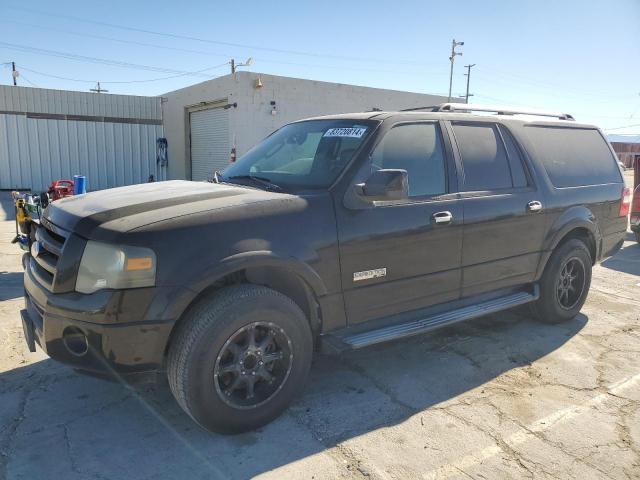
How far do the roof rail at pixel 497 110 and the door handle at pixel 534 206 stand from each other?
36.6 inches

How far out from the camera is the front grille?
2868 mm

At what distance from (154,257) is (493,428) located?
228 centimetres

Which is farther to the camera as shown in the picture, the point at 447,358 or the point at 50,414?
the point at 447,358

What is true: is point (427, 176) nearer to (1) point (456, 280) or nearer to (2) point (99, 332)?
(1) point (456, 280)

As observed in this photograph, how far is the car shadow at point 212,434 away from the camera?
2713mm

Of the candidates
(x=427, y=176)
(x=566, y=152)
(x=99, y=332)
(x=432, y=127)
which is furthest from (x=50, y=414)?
(x=566, y=152)

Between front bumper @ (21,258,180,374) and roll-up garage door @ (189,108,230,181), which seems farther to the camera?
roll-up garage door @ (189,108,230,181)

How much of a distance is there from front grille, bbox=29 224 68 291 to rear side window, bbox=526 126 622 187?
3970 millimetres

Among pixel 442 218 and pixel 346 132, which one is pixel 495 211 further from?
pixel 346 132

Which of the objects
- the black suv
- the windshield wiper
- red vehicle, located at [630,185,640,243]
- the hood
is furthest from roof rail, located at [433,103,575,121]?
red vehicle, located at [630,185,640,243]

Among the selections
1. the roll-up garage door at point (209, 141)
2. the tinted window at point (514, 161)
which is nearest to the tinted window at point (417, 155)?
the tinted window at point (514, 161)

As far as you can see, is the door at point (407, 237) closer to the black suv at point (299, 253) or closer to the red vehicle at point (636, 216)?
the black suv at point (299, 253)

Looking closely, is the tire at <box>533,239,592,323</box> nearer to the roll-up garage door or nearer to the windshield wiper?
the windshield wiper

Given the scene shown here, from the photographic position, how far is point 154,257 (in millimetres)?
2592
